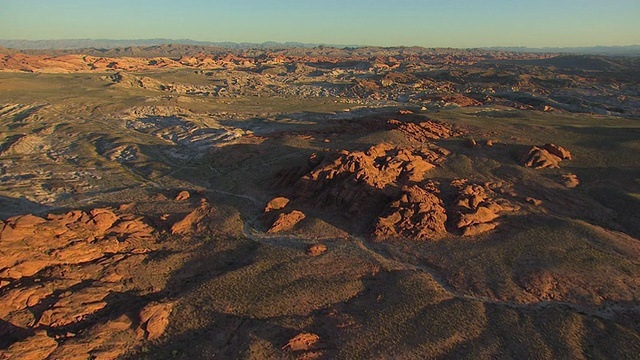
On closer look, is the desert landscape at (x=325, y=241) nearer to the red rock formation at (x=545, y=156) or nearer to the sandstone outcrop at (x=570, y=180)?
the red rock formation at (x=545, y=156)

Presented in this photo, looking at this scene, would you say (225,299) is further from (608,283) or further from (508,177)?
(508,177)

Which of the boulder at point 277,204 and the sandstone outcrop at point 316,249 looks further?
the boulder at point 277,204

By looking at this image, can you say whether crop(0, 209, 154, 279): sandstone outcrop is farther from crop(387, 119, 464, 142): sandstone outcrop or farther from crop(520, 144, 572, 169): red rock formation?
crop(520, 144, 572, 169): red rock formation

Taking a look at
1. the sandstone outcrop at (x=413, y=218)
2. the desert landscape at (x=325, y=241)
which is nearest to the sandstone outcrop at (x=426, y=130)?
the desert landscape at (x=325, y=241)

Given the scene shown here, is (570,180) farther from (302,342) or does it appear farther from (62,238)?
(62,238)

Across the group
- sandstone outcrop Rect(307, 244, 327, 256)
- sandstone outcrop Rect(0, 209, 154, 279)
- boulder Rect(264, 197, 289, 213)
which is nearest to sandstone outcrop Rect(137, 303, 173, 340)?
sandstone outcrop Rect(0, 209, 154, 279)

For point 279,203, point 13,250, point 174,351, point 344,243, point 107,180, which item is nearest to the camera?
point 174,351

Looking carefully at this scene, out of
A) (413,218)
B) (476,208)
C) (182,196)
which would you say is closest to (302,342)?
(413,218)

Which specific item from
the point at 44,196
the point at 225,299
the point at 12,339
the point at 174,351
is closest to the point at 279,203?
the point at 225,299
